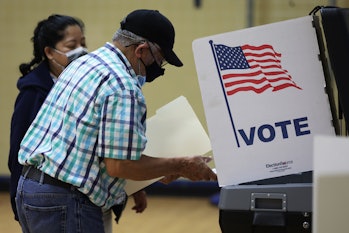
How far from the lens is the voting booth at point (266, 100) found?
6.43 ft

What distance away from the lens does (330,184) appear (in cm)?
121

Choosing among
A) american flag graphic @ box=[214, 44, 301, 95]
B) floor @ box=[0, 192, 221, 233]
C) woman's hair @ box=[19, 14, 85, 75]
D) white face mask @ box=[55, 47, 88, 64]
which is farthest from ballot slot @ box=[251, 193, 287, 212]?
floor @ box=[0, 192, 221, 233]

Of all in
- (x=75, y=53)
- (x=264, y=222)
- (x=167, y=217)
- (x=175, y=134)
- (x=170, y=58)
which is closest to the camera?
(x=264, y=222)

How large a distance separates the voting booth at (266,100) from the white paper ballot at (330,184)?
70cm

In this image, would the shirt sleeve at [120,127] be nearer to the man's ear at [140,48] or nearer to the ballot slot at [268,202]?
the man's ear at [140,48]

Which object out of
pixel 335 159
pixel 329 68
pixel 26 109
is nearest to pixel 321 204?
pixel 335 159

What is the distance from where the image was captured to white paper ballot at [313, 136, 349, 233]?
47.3 inches

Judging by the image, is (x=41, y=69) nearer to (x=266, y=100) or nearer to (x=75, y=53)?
(x=75, y=53)

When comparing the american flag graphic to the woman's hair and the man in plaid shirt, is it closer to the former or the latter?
the man in plaid shirt

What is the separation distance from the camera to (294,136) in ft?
6.47

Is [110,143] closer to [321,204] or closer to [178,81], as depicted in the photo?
[321,204]

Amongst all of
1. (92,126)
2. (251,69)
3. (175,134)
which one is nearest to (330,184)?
(251,69)

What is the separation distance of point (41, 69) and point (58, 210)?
3.22 feet

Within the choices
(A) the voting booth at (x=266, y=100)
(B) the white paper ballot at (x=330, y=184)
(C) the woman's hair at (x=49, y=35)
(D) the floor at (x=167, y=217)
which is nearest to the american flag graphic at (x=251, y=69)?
(A) the voting booth at (x=266, y=100)
